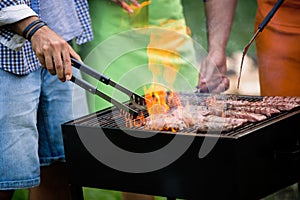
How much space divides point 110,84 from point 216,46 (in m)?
1.11

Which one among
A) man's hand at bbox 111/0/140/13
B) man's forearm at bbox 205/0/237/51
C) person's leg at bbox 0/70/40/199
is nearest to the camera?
person's leg at bbox 0/70/40/199

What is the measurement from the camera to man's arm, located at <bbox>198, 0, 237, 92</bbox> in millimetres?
3969

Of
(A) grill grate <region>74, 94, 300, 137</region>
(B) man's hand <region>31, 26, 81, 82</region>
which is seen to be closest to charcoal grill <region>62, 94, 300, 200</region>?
(A) grill grate <region>74, 94, 300, 137</region>

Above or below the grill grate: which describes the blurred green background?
above

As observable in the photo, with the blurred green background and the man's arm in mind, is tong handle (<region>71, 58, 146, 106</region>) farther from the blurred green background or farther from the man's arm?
the blurred green background

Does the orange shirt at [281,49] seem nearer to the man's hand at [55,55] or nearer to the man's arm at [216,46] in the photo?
the man's arm at [216,46]

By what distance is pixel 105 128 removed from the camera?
10.2ft

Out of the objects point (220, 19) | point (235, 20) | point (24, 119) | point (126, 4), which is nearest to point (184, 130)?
point (24, 119)

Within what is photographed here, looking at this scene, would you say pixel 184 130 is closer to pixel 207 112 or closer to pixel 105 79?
pixel 207 112

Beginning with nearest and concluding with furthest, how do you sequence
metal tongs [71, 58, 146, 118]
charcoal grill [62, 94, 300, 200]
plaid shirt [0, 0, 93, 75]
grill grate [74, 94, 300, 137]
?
charcoal grill [62, 94, 300, 200]
grill grate [74, 94, 300, 137]
metal tongs [71, 58, 146, 118]
plaid shirt [0, 0, 93, 75]

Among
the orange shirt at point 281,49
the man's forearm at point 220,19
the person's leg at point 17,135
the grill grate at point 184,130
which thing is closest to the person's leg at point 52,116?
the person's leg at point 17,135

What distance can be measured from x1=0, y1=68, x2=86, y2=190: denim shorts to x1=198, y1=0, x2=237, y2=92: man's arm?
34.2 inches

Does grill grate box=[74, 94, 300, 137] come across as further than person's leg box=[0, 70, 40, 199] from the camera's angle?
No

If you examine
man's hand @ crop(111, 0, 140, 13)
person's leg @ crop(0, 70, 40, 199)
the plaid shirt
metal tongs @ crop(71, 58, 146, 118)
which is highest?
man's hand @ crop(111, 0, 140, 13)
